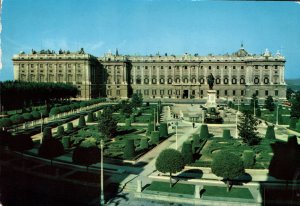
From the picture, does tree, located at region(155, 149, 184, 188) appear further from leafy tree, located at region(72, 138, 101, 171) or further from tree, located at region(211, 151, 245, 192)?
leafy tree, located at region(72, 138, 101, 171)

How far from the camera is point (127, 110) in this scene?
61125 millimetres

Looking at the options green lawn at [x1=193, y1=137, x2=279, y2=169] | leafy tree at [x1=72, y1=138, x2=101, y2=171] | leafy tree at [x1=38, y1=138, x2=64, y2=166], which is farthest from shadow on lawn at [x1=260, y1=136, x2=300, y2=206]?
leafy tree at [x1=38, y1=138, x2=64, y2=166]

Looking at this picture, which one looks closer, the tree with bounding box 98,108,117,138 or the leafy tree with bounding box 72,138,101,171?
the leafy tree with bounding box 72,138,101,171

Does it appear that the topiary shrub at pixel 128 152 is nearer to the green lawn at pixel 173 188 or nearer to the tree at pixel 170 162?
the green lawn at pixel 173 188

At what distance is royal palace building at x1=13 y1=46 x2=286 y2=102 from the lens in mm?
101500

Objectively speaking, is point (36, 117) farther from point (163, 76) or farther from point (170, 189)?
point (163, 76)

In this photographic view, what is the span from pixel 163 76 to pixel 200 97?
13.9 meters

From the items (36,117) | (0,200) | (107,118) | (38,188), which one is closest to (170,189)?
(38,188)

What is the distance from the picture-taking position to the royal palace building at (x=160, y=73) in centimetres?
10150

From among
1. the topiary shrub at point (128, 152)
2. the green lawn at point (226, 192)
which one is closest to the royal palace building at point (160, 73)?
the topiary shrub at point (128, 152)

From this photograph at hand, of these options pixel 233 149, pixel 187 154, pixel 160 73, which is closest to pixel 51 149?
pixel 187 154

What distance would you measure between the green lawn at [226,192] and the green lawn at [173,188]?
1053 mm

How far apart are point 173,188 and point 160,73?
290 feet

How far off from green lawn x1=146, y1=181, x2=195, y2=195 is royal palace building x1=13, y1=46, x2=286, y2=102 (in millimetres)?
78426
